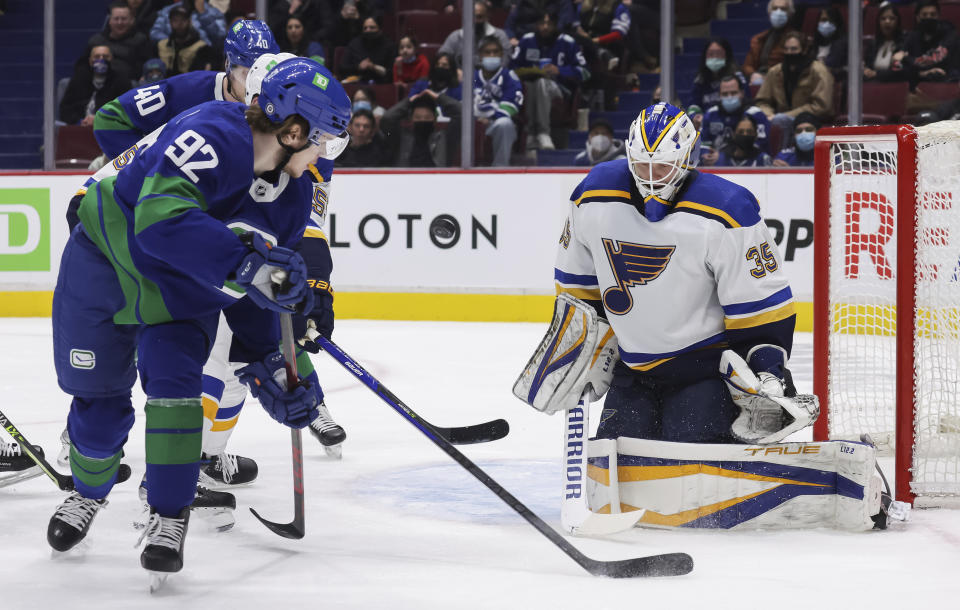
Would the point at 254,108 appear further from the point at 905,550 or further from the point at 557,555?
the point at 905,550

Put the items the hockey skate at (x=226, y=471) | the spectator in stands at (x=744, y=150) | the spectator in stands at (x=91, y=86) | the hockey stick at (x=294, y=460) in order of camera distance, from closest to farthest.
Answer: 1. the hockey stick at (x=294, y=460)
2. the hockey skate at (x=226, y=471)
3. the spectator in stands at (x=744, y=150)
4. the spectator in stands at (x=91, y=86)

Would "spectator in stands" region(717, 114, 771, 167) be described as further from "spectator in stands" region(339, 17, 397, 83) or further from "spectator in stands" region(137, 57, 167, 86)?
"spectator in stands" region(137, 57, 167, 86)

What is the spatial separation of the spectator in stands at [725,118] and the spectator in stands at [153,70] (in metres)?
3.14

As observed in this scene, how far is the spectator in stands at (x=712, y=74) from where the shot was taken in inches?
261

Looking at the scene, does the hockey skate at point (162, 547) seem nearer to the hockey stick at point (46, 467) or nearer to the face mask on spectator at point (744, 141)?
the hockey stick at point (46, 467)

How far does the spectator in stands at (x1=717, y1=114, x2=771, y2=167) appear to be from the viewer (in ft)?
21.2

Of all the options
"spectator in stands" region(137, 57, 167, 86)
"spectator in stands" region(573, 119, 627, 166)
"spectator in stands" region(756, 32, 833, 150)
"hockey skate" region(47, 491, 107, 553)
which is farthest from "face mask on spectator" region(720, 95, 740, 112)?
"hockey skate" region(47, 491, 107, 553)

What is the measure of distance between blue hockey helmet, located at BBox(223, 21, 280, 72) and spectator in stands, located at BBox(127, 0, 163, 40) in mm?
4808

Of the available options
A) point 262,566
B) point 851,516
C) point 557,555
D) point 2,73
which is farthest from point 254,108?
point 2,73

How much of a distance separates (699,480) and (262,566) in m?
0.88

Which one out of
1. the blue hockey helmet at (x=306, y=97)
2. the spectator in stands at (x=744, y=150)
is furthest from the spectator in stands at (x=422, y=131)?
the blue hockey helmet at (x=306, y=97)

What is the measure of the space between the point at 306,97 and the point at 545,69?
515 cm

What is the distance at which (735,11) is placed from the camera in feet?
22.6

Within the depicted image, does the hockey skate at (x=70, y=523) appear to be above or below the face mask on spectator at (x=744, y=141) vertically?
below
